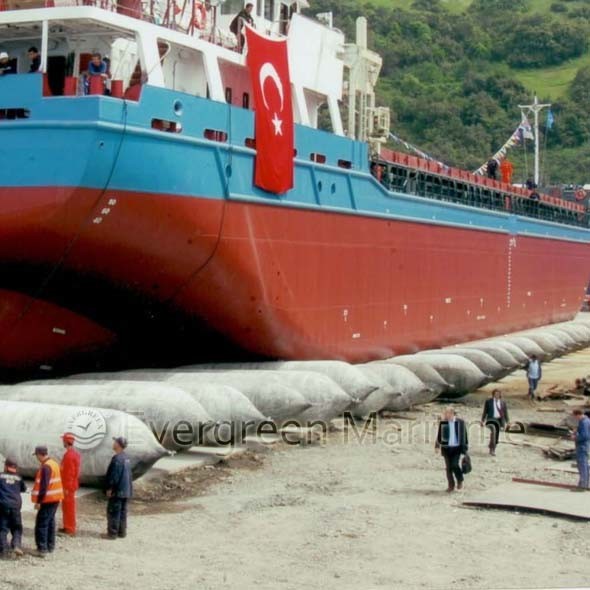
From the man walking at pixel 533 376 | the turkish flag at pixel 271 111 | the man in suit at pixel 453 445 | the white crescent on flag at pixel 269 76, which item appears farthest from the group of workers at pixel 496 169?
the man in suit at pixel 453 445

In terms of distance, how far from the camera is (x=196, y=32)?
1775cm

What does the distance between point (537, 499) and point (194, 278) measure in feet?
21.9

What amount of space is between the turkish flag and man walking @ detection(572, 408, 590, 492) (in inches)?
258

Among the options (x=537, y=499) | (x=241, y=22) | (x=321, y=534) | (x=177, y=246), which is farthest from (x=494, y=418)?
(x=241, y=22)

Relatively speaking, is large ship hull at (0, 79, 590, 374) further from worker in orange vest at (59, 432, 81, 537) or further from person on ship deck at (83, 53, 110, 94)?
worker in orange vest at (59, 432, 81, 537)

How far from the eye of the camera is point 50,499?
9.80 meters

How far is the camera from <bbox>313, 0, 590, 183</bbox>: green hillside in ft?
291

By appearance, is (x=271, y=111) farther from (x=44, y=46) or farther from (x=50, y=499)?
(x=50, y=499)

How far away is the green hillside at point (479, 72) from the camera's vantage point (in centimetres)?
8862

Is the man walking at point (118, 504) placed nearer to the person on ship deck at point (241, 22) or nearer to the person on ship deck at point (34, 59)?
the person on ship deck at point (34, 59)

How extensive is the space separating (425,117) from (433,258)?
70.5 meters

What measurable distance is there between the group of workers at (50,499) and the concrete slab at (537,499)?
12.6 feet

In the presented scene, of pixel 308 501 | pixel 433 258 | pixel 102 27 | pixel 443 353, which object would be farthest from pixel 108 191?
pixel 433 258

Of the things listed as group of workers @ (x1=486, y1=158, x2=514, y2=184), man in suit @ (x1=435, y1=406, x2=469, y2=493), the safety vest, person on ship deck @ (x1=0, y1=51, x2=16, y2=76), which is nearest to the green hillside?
group of workers @ (x1=486, y1=158, x2=514, y2=184)
